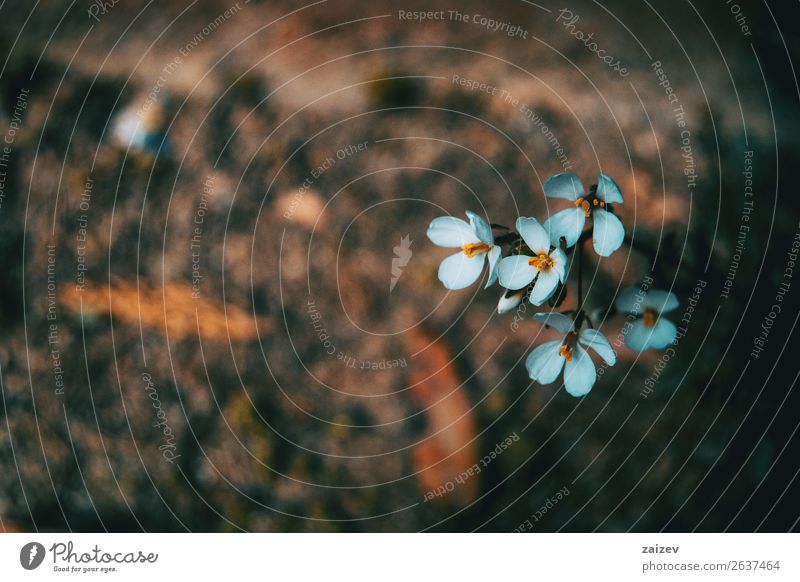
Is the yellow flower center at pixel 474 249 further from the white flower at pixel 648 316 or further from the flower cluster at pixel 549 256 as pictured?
the white flower at pixel 648 316

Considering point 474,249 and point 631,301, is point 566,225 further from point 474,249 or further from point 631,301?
point 631,301

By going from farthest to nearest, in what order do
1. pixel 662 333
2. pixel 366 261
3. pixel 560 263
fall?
pixel 366 261, pixel 662 333, pixel 560 263
